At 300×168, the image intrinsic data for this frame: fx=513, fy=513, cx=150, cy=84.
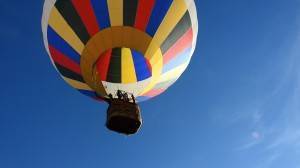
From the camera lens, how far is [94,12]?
1298 cm

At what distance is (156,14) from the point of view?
13.0m

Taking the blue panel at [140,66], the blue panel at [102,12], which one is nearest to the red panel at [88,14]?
the blue panel at [102,12]

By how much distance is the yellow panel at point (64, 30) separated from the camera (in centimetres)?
1326

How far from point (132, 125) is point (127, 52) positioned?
2359 mm

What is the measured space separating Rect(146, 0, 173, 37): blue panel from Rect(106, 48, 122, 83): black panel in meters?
0.96

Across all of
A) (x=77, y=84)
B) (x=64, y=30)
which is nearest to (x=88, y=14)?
(x=64, y=30)

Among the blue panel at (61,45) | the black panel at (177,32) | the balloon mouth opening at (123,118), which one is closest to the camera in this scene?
the balloon mouth opening at (123,118)

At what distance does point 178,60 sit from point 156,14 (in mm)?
1672

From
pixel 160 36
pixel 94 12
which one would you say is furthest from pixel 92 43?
pixel 160 36

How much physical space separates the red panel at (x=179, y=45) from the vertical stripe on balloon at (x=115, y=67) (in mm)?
1232

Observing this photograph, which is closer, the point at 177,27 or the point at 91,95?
the point at 177,27

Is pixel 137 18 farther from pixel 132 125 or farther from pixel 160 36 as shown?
pixel 132 125

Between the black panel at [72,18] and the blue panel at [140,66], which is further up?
the black panel at [72,18]

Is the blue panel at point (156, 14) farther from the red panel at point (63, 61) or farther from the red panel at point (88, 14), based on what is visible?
the red panel at point (63, 61)
